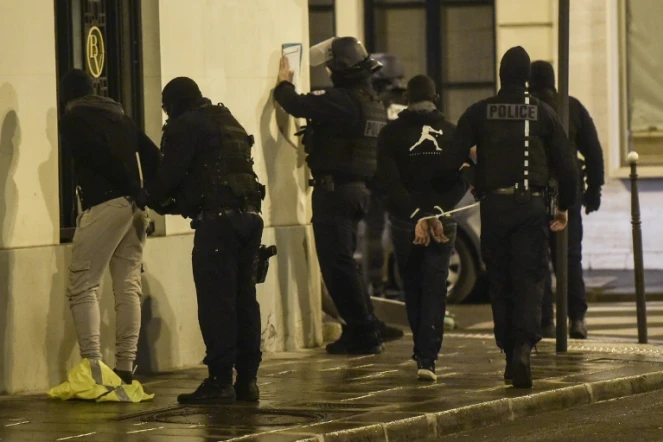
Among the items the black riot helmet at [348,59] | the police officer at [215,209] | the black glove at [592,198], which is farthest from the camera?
the black glove at [592,198]

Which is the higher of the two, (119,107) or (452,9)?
(452,9)

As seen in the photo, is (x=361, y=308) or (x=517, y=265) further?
(x=361, y=308)

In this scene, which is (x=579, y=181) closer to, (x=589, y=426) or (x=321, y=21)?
(x=589, y=426)

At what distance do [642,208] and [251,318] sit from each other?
994 centimetres

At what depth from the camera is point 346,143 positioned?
41.1ft

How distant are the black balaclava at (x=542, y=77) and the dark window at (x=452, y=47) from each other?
7042 mm

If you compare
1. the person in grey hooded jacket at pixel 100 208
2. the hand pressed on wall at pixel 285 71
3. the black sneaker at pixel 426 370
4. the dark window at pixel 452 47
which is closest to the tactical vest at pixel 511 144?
the black sneaker at pixel 426 370

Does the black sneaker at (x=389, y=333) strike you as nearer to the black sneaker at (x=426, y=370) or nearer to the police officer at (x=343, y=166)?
the police officer at (x=343, y=166)

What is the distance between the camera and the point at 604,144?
766 inches

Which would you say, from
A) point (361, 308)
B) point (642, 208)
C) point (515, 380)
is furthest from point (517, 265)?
point (642, 208)

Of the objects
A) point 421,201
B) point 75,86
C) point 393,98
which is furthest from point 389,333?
point 393,98

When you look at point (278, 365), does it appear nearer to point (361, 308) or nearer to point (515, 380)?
point (361, 308)

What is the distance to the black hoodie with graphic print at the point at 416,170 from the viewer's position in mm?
11102

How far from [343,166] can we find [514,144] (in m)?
2.29
